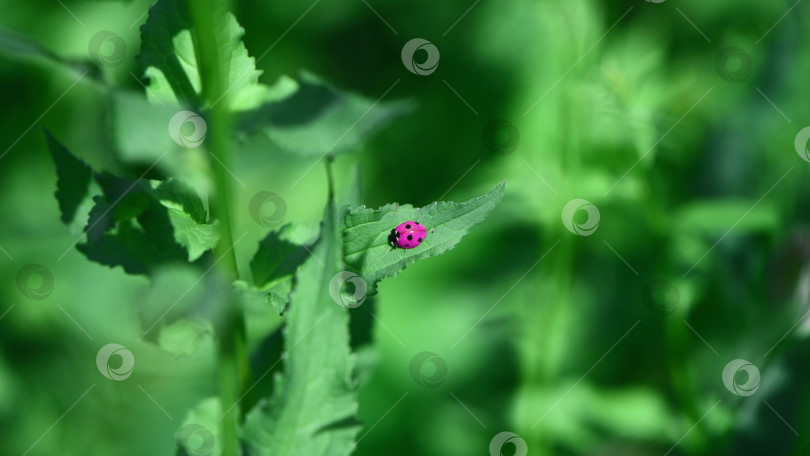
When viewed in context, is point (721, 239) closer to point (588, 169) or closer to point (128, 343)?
point (588, 169)

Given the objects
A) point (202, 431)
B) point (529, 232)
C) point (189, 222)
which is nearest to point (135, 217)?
point (189, 222)

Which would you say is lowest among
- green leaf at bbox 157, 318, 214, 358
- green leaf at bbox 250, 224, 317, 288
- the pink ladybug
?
green leaf at bbox 157, 318, 214, 358

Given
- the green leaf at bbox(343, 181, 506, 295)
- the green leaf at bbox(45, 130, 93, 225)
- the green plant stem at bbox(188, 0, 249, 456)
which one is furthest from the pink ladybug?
the green leaf at bbox(45, 130, 93, 225)

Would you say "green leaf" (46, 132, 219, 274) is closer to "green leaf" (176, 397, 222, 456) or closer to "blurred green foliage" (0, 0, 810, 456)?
"green leaf" (176, 397, 222, 456)

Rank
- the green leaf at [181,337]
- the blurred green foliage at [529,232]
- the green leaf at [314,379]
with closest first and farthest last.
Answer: the green leaf at [314,379] < the green leaf at [181,337] < the blurred green foliage at [529,232]

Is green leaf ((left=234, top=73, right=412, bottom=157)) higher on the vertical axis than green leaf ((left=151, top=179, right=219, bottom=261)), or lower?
higher

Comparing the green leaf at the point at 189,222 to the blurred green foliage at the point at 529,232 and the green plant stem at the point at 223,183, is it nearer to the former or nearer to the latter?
the green plant stem at the point at 223,183

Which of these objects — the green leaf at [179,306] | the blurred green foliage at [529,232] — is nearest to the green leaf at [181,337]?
the green leaf at [179,306]

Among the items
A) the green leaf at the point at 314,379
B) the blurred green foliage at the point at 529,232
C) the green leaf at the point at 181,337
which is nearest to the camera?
the green leaf at the point at 314,379
